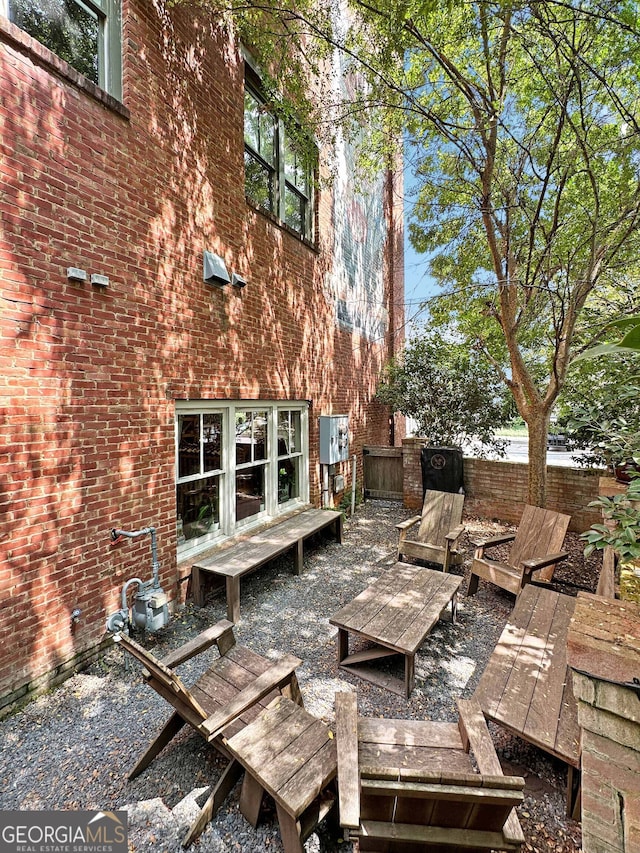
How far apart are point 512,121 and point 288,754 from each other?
755 centimetres

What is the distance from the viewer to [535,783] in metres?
2.37

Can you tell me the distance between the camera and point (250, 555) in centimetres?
461

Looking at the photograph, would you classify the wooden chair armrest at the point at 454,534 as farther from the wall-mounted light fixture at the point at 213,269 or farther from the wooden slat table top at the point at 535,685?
the wall-mounted light fixture at the point at 213,269

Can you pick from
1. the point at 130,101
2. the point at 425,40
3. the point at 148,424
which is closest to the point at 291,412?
the point at 148,424

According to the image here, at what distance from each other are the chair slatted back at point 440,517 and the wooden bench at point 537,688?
7.05 feet

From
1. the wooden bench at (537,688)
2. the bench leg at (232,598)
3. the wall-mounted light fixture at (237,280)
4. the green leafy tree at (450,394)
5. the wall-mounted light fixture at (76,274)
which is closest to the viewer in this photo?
the wooden bench at (537,688)

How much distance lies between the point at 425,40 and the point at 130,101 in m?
3.33

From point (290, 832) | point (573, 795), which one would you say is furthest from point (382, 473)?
point (290, 832)

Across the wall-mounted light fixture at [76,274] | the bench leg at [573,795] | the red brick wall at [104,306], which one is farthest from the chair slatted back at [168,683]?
the wall-mounted light fixture at [76,274]

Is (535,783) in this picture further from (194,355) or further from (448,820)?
(194,355)

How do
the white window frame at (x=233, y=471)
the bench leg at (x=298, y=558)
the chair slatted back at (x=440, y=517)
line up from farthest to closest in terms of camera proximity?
the chair slatted back at (x=440, y=517)
the bench leg at (x=298, y=558)
the white window frame at (x=233, y=471)

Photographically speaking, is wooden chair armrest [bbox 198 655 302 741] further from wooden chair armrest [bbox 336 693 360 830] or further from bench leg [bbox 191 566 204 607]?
bench leg [bbox 191 566 204 607]

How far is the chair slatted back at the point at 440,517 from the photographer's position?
5652 millimetres

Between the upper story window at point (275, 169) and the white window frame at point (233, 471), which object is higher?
the upper story window at point (275, 169)
